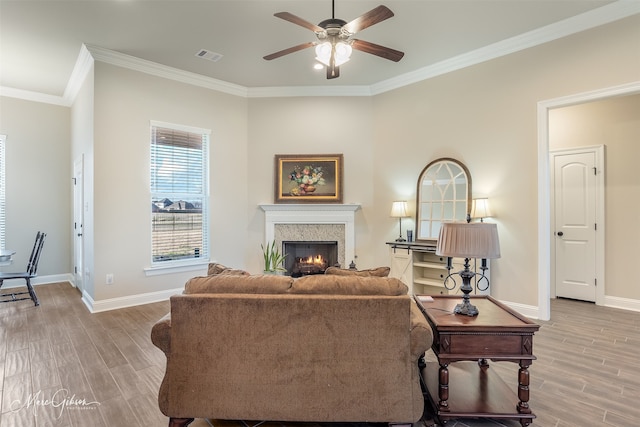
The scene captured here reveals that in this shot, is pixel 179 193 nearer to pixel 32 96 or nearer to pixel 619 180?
pixel 32 96

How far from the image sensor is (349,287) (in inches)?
72.0

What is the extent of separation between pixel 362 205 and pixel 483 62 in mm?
2618

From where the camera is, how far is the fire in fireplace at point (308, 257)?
553 cm

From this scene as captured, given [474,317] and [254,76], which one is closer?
[474,317]

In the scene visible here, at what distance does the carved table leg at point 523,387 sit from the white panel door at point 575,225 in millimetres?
3670

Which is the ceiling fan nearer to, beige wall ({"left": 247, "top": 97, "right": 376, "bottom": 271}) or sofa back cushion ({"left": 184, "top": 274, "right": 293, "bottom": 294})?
sofa back cushion ({"left": 184, "top": 274, "right": 293, "bottom": 294})

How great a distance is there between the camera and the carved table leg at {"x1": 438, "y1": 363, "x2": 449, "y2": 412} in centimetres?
189

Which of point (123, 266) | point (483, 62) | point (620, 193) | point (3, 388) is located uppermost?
point (483, 62)

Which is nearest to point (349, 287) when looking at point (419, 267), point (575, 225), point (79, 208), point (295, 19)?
point (295, 19)

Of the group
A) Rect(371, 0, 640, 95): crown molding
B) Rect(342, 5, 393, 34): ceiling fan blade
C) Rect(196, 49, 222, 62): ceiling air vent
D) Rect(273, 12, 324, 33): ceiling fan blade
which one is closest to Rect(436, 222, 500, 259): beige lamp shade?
Rect(342, 5, 393, 34): ceiling fan blade

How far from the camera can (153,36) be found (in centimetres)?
384

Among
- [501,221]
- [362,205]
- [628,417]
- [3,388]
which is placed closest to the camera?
[628,417]

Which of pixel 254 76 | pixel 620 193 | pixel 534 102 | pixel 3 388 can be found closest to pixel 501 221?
pixel 534 102

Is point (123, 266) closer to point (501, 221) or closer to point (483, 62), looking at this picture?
point (501, 221)
